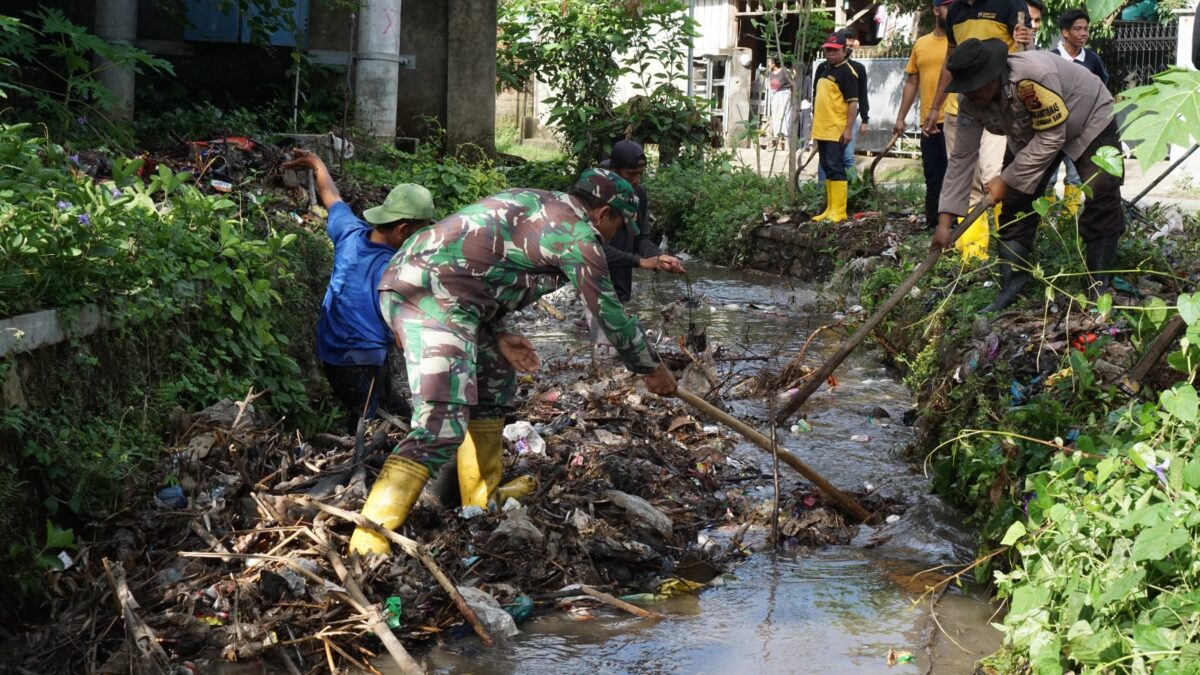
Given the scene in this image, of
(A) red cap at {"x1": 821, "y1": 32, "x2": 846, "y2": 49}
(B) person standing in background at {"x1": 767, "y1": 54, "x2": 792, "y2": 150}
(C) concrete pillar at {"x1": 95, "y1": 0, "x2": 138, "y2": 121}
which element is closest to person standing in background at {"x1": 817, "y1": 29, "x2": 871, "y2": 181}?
(A) red cap at {"x1": 821, "y1": 32, "x2": 846, "y2": 49}

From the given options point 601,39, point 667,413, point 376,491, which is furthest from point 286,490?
point 601,39

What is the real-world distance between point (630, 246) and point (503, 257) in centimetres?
335

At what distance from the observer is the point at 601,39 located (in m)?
17.1

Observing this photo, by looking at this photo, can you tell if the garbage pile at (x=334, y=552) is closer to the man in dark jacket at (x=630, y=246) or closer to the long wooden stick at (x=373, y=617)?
the long wooden stick at (x=373, y=617)

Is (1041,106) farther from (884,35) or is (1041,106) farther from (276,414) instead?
(884,35)

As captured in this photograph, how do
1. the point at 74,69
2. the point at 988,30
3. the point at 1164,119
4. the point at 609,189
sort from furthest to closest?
the point at 988,30 → the point at 74,69 → the point at 609,189 → the point at 1164,119

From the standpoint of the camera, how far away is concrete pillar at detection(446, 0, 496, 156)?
43.8ft

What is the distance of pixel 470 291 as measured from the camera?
4.72 m

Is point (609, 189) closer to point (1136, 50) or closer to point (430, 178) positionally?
point (430, 178)

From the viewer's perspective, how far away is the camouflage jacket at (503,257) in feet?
15.2

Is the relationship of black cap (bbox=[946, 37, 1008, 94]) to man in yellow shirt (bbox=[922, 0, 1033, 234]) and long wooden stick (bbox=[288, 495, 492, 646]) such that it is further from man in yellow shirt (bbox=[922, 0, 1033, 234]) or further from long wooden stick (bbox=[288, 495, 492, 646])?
long wooden stick (bbox=[288, 495, 492, 646])

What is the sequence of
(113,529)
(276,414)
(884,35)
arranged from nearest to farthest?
(113,529)
(276,414)
(884,35)

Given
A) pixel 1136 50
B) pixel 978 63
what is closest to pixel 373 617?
pixel 978 63

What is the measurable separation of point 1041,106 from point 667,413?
2.59 metres
